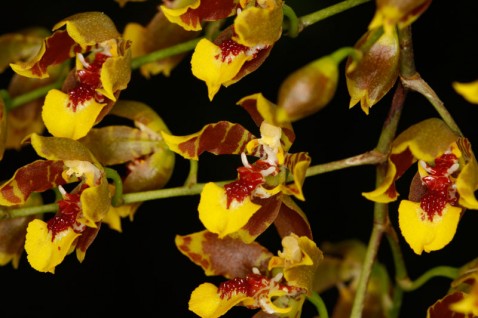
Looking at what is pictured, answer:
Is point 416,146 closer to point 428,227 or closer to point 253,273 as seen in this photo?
point 428,227

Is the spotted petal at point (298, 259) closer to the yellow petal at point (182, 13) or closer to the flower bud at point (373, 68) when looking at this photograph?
the flower bud at point (373, 68)

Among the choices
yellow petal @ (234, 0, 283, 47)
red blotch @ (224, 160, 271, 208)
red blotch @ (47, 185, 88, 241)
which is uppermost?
yellow petal @ (234, 0, 283, 47)

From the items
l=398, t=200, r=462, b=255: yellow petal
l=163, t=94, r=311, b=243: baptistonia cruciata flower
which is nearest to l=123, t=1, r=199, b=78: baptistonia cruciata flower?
l=163, t=94, r=311, b=243: baptistonia cruciata flower

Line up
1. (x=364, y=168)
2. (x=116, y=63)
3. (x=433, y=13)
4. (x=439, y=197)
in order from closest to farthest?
(x=439, y=197)
(x=116, y=63)
(x=433, y=13)
(x=364, y=168)

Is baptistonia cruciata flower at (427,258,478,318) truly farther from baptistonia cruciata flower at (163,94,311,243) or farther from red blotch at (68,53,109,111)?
red blotch at (68,53,109,111)

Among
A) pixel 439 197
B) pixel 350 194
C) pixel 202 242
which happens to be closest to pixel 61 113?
pixel 202 242

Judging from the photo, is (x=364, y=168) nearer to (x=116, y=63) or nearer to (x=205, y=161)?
(x=205, y=161)
